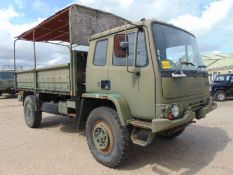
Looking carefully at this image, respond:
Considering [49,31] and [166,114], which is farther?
[49,31]

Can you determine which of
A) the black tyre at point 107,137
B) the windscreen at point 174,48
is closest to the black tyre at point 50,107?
the black tyre at point 107,137

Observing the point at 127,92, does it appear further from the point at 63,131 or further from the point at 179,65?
the point at 63,131

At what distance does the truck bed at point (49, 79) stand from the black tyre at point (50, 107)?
0.38 metres

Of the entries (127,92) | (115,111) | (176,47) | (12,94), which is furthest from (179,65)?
(12,94)

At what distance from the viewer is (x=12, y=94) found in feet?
78.2

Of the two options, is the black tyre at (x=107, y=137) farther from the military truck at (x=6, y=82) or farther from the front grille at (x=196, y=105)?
the military truck at (x=6, y=82)

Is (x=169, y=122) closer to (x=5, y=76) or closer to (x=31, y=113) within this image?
(x=31, y=113)

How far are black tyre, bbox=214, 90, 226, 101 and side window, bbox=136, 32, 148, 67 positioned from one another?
14714mm

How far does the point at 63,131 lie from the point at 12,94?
17308 millimetres

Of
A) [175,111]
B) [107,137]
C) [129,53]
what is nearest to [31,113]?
[107,137]

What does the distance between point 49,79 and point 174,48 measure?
12.3ft

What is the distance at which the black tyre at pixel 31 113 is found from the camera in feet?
27.7

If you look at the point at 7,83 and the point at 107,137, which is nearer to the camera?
the point at 107,137

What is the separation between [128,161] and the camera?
530cm
